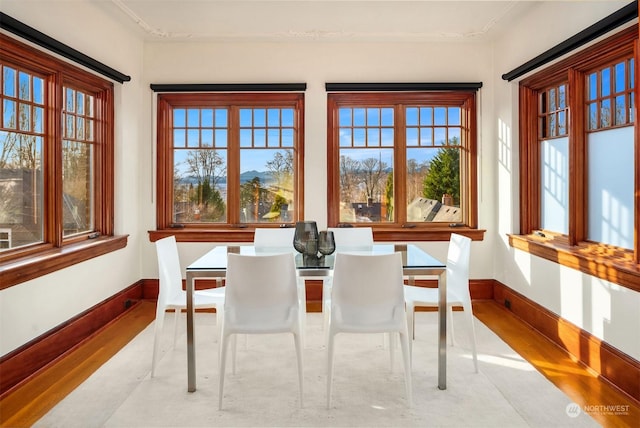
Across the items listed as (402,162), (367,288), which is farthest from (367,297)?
(402,162)

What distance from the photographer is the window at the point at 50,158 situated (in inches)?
120

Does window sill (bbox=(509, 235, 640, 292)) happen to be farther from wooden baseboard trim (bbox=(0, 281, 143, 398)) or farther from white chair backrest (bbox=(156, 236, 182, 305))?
wooden baseboard trim (bbox=(0, 281, 143, 398))

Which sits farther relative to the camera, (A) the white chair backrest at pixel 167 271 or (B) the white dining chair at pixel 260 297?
(A) the white chair backrest at pixel 167 271

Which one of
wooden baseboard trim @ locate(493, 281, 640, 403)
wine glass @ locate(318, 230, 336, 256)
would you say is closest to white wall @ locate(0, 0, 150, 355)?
wine glass @ locate(318, 230, 336, 256)

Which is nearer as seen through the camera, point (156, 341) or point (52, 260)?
point (156, 341)

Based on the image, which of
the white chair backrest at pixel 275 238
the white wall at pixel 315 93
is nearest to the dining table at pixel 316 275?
the white chair backrest at pixel 275 238

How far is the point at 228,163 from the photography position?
16.1ft

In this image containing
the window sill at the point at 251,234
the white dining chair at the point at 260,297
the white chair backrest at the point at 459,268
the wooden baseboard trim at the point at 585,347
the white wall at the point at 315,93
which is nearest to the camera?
the white dining chair at the point at 260,297

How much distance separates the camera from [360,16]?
4109 millimetres

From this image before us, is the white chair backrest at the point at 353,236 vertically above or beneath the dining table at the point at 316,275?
above

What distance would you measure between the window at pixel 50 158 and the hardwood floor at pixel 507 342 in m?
0.70

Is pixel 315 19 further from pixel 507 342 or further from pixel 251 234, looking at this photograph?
pixel 507 342

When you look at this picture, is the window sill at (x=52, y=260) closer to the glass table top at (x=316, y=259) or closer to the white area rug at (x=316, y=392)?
the white area rug at (x=316, y=392)

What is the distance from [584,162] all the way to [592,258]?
84 cm
